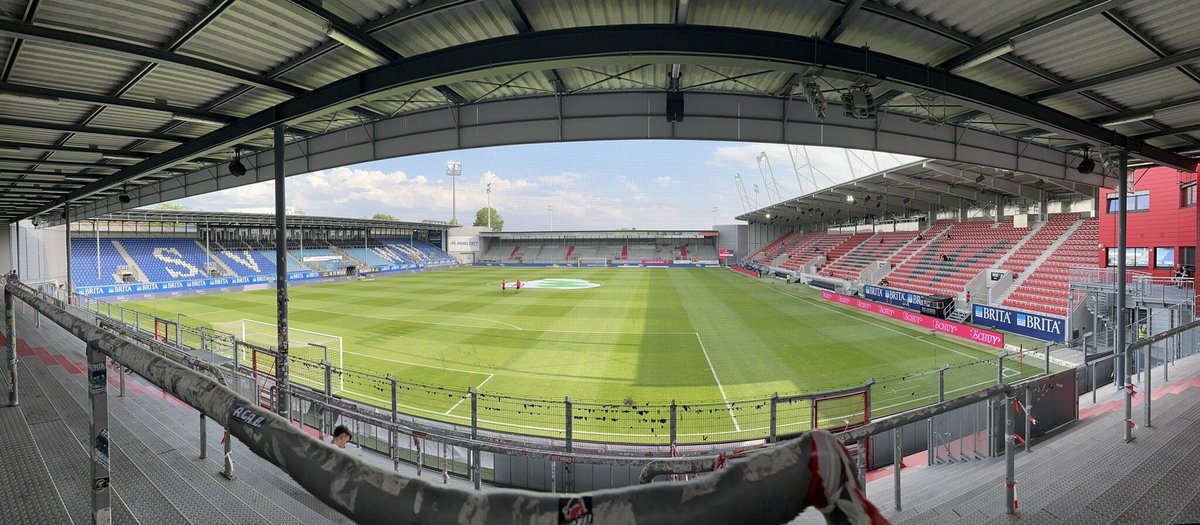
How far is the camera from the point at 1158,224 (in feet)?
54.1

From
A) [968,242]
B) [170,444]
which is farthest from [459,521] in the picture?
[968,242]

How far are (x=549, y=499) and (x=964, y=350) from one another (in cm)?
1970

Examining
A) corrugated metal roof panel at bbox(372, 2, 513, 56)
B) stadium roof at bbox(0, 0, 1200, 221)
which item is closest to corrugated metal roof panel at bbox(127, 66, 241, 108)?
stadium roof at bbox(0, 0, 1200, 221)

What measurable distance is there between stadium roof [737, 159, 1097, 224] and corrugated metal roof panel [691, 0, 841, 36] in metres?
13.5

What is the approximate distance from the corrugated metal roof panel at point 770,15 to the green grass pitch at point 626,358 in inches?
206

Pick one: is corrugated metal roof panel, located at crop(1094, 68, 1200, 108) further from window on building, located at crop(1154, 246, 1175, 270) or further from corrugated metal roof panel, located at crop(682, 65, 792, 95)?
window on building, located at crop(1154, 246, 1175, 270)

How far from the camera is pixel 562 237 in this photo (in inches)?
2874

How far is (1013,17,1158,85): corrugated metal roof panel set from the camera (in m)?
5.29

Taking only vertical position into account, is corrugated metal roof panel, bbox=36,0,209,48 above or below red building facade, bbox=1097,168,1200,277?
above

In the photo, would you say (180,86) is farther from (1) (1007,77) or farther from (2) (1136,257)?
(2) (1136,257)

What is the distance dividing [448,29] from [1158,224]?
25.2 meters

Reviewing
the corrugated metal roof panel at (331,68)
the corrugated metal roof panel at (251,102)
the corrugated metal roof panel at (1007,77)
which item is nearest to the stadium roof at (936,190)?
the corrugated metal roof panel at (1007,77)

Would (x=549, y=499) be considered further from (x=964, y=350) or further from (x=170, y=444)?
(x=964, y=350)

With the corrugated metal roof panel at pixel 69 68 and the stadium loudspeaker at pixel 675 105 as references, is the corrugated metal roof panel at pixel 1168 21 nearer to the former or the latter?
the stadium loudspeaker at pixel 675 105
